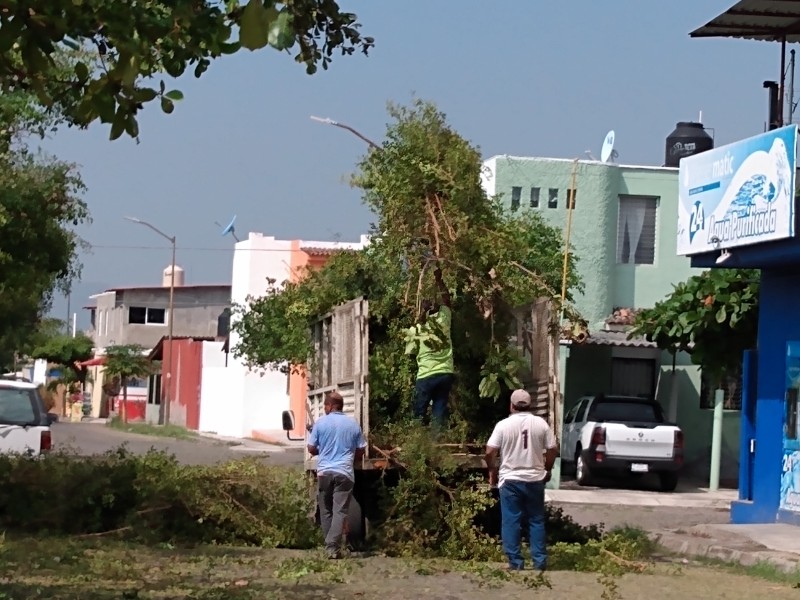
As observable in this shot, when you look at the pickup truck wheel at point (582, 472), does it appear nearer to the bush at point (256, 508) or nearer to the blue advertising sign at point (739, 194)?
the blue advertising sign at point (739, 194)

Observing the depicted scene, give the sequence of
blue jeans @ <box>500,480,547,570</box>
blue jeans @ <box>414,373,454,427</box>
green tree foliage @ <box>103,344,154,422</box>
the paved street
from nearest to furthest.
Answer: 1. blue jeans @ <box>500,480,547,570</box>
2. blue jeans @ <box>414,373,454,427</box>
3. the paved street
4. green tree foliage @ <box>103,344,154,422</box>

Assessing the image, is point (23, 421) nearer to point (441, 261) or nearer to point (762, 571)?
point (441, 261)

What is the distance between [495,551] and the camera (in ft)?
41.0

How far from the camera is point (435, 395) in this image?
13656 millimetres

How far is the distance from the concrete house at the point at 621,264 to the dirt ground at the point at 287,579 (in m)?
16.5

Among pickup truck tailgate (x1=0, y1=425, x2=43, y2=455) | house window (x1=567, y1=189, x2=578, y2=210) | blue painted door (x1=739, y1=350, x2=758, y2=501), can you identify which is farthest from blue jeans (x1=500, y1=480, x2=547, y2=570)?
house window (x1=567, y1=189, x2=578, y2=210)

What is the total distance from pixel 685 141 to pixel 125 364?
115 feet

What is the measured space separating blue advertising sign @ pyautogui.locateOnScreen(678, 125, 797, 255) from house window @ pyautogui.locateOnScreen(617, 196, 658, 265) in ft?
38.4

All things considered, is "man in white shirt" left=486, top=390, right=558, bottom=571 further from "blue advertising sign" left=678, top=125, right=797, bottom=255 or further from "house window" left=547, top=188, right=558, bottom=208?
"house window" left=547, top=188, right=558, bottom=208

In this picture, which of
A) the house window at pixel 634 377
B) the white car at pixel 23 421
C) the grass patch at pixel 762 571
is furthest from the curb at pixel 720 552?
the house window at pixel 634 377

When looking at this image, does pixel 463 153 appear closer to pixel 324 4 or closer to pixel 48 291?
pixel 324 4

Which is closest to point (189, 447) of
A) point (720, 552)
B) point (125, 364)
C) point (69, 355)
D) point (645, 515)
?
point (645, 515)

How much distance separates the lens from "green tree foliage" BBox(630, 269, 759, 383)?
20.1 metres

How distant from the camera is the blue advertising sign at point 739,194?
52.1ft
